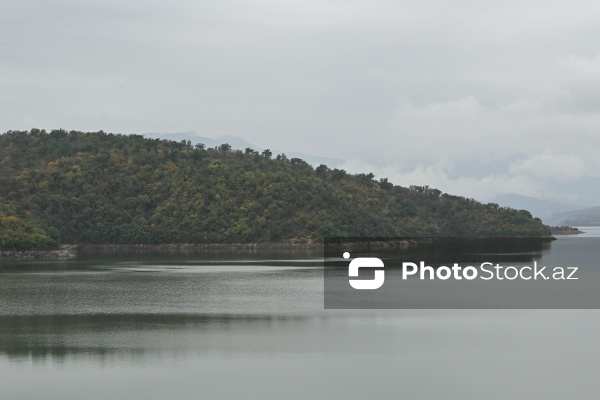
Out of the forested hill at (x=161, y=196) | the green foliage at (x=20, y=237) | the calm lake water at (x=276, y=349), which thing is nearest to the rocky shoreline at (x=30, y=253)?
the green foliage at (x=20, y=237)

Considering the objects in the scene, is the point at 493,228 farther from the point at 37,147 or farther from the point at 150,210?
the point at 37,147

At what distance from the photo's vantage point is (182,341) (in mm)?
39719

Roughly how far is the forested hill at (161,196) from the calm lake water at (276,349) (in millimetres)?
80128

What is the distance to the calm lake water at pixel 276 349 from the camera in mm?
31156

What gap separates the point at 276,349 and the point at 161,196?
122618 mm

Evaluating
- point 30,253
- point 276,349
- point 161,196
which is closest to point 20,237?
point 30,253

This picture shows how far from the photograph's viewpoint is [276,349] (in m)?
38.0

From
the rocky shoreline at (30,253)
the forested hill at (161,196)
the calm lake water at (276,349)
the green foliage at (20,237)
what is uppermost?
the forested hill at (161,196)

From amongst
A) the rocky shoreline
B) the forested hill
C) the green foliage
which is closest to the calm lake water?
the green foliage

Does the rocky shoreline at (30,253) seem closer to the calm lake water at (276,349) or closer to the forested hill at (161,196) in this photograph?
the forested hill at (161,196)

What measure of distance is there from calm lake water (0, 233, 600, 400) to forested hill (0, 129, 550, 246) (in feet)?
263

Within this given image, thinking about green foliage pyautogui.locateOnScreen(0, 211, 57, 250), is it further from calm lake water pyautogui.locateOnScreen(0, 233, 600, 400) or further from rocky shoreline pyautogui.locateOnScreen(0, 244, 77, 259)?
calm lake water pyautogui.locateOnScreen(0, 233, 600, 400)

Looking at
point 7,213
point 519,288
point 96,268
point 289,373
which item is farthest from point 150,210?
point 289,373

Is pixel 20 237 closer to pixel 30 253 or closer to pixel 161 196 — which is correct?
pixel 30 253
